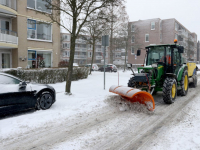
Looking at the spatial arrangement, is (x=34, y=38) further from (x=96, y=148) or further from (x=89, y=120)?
(x=96, y=148)

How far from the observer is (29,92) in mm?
5637

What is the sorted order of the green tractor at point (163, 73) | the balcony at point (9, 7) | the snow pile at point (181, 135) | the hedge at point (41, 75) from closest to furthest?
1. the snow pile at point (181, 135)
2. the green tractor at point (163, 73)
3. the hedge at point (41, 75)
4. the balcony at point (9, 7)

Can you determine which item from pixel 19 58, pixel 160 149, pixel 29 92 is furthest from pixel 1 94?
pixel 19 58

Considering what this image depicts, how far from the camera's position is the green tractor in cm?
688

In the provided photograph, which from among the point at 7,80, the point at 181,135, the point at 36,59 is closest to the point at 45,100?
the point at 7,80

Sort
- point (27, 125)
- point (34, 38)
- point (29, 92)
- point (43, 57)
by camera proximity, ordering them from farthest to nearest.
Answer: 1. point (43, 57)
2. point (34, 38)
3. point (29, 92)
4. point (27, 125)

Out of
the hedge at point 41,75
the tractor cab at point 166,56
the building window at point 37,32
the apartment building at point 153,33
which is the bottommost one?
the hedge at point 41,75

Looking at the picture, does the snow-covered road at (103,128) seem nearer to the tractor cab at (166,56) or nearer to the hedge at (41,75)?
the tractor cab at (166,56)

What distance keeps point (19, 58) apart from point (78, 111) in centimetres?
1252

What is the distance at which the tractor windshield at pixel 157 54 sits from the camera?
8094 millimetres

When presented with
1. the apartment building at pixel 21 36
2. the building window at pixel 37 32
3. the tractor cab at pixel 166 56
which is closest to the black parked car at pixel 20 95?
the tractor cab at pixel 166 56

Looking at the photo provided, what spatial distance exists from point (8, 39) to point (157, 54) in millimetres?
12499

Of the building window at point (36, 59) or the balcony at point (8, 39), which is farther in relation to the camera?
the building window at point (36, 59)

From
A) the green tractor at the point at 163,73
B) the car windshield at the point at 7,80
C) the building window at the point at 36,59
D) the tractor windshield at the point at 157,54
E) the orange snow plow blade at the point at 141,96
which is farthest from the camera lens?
A: the building window at the point at 36,59
